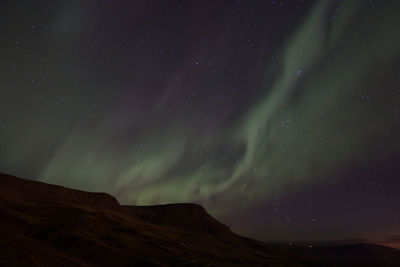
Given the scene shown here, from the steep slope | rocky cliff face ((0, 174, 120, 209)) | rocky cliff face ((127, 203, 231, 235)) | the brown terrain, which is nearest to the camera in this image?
the brown terrain

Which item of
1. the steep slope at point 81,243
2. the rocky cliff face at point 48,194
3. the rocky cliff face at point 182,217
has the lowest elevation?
the steep slope at point 81,243

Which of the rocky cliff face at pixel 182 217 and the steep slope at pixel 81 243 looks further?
the rocky cliff face at pixel 182 217

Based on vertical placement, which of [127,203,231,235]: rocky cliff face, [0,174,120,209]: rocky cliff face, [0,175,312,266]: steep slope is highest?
[0,174,120,209]: rocky cliff face

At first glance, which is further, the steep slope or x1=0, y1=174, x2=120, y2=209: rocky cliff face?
x1=0, y1=174, x2=120, y2=209: rocky cliff face

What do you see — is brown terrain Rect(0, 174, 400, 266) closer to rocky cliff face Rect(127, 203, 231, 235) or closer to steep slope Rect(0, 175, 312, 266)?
steep slope Rect(0, 175, 312, 266)

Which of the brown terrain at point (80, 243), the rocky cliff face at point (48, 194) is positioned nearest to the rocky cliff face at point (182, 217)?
the rocky cliff face at point (48, 194)

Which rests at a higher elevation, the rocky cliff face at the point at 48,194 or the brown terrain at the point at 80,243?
the rocky cliff face at the point at 48,194

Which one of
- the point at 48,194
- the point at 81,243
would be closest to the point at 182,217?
the point at 48,194

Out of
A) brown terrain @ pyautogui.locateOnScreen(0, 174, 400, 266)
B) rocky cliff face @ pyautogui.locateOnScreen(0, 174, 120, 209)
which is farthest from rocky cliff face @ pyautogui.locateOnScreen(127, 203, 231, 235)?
brown terrain @ pyautogui.locateOnScreen(0, 174, 400, 266)

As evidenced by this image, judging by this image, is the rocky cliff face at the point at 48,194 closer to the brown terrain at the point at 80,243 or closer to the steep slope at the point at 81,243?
the brown terrain at the point at 80,243

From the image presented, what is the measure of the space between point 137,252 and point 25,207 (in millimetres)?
30713

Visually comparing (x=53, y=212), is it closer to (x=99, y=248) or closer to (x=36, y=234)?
(x=36, y=234)

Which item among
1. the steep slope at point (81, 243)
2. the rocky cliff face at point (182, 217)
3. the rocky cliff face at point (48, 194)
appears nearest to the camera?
the steep slope at point (81, 243)

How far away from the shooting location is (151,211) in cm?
10275
